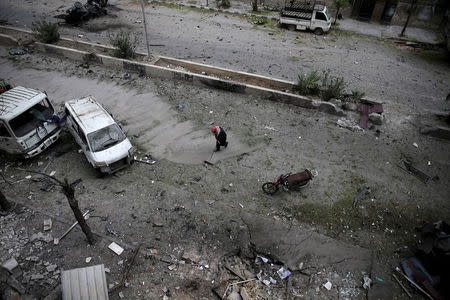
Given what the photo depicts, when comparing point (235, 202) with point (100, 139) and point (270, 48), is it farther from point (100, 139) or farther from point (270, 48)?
point (270, 48)

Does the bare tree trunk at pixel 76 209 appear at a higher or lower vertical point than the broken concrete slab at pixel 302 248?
higher

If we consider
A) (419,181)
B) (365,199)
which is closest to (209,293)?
(365,199)

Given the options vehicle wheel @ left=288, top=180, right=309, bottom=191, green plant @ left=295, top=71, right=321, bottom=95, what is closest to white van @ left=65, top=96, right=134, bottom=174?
vehicle wheel @ left=288, top=180, right=309, bottom=191

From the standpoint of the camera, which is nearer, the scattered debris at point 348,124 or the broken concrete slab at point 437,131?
the broken concrete slab at point 437,131

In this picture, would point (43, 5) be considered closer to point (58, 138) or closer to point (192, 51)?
point (192, 51)

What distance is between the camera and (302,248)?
759cm

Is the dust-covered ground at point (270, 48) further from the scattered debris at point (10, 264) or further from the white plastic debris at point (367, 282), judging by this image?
the scattered debris at point (10, 264)

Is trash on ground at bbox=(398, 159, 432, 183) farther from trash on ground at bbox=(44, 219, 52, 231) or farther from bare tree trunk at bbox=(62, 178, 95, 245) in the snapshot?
trash on ground at bbox=(44, 219, 52, 231)

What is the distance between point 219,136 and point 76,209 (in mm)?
4573

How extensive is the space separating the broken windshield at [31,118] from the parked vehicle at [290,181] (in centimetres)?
729

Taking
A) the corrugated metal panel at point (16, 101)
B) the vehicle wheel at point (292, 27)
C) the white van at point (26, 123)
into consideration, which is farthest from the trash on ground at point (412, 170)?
the corrugated metal panel at point (16, 101)

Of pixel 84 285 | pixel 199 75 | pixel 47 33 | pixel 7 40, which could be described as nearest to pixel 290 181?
pixel 84 285

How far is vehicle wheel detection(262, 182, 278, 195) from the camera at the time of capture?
28.3ft

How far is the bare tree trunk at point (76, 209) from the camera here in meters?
6.02
